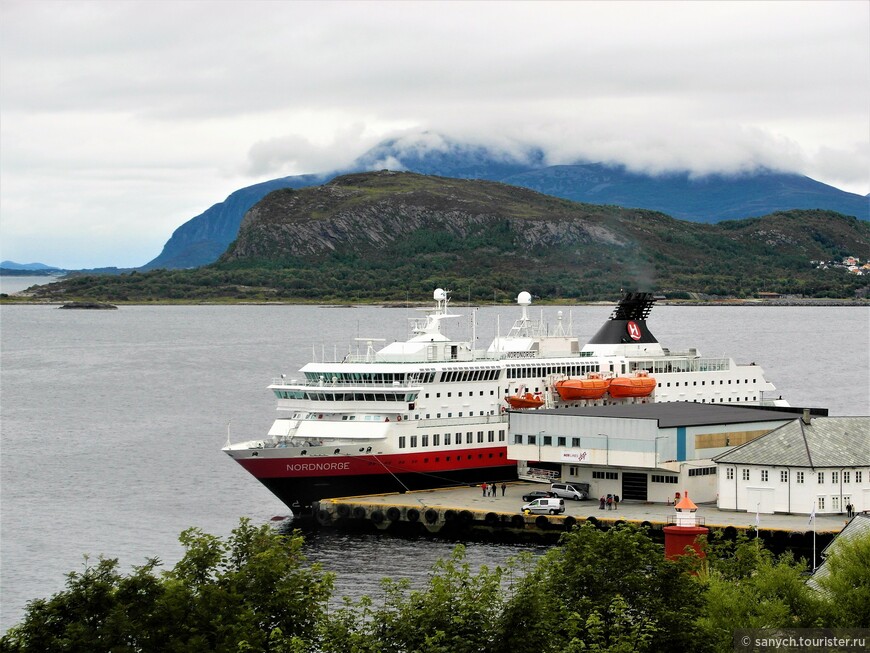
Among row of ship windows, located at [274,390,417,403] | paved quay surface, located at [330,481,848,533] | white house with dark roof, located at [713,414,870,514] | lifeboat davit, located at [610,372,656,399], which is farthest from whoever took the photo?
lifeboat davit, located at [610,372,656,399]

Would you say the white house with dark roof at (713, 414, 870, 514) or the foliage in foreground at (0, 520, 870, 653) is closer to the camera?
the foliage in foreground at (0, 520, 870, 653)

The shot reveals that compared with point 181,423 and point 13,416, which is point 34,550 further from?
point 13,416

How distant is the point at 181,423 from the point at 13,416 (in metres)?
14.7

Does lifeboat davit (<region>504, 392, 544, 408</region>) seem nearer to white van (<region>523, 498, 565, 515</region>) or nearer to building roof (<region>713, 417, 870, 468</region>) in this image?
white van (<region>523, 498, 565, 515</region>)

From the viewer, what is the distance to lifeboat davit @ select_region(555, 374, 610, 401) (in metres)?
70.4

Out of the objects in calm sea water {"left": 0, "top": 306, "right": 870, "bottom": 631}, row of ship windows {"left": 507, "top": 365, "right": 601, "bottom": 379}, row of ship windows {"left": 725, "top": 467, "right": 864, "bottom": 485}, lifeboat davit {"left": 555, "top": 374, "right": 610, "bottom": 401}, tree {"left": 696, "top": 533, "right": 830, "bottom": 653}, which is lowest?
calm sea water {"left": 0, "top": 306, "right": 870, "bottom": 631}

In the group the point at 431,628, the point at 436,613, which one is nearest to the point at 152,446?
the point at 436,613

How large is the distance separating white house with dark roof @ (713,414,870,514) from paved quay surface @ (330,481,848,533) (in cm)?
55

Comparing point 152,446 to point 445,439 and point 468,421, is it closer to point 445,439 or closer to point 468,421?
point 468,421

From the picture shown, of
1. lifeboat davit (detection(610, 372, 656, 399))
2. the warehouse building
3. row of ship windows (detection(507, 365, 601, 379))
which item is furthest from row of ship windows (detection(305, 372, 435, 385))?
lifeboat davit (detection(610, 372, 656, 399))

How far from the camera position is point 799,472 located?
54.7 m

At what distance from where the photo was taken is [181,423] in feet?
334

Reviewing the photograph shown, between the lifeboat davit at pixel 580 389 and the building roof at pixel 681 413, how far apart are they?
4979mm

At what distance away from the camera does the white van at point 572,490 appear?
199 ft
